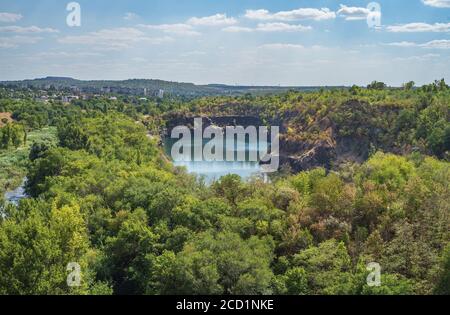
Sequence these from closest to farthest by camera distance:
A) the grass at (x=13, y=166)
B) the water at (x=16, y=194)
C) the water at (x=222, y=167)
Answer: the water at (x=16, y=194) < the grass at (x=13, y=166) < the water at (x=222, y=167)

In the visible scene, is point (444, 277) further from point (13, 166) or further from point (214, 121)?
point (214, 121)

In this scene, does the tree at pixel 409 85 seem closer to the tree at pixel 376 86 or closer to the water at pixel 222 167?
the tree at pixel 376 86

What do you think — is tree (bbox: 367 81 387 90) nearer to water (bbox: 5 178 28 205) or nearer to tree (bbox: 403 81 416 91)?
tree (bbox: 403 81 416 91)

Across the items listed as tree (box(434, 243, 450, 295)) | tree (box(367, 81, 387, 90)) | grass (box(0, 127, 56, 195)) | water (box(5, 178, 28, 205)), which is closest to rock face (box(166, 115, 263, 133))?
tree (box(367, 81, 387, 90))

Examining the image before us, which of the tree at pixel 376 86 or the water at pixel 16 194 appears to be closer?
the water at pixel 16 194

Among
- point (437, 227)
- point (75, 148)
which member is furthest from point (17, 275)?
point (75, 148)

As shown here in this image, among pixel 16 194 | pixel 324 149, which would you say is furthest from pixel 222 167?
pixel 16 194


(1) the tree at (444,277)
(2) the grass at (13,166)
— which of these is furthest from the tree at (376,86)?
(1) the tree at (444,277)

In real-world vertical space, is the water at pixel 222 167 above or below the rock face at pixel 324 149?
below

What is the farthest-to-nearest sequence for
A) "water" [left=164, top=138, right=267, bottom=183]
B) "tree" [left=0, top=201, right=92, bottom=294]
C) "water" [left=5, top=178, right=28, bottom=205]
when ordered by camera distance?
A: 1. "water" [left=164, top=138, right=267, bottom=183]
2. "water" [left=5, top=178, right=28, bottom=205]
3. "tree" [left=0, top=201, right=92, bottom=294]

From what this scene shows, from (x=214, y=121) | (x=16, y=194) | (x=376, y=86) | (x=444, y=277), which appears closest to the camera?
(x=444, y=277)
